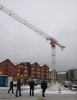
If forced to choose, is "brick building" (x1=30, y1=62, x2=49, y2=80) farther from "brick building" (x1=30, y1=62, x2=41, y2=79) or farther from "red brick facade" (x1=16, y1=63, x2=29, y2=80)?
"red brick facade" (x1=16, y1=63, x2=29, y2=80)

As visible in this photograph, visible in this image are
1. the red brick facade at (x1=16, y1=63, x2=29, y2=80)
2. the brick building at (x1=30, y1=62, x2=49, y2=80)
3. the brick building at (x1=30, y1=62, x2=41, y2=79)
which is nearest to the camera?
the red brick facade at (x1=16, y1=63, x2=29, y2=80)

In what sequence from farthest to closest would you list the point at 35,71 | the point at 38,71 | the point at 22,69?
the point at 38,71 → the point at 35,71 → the point at 22,69

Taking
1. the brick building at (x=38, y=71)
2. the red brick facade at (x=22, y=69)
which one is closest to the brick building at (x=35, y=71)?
the brick building at (x=38, y=71)

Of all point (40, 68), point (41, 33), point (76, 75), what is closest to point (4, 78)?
point (41, 33)

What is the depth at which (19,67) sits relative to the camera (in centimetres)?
9825

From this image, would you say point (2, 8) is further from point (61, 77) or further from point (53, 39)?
point (61, 77)

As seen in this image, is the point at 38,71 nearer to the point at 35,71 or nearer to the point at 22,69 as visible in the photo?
the point at 35,71

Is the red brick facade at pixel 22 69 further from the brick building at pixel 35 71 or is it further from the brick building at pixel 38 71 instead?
the brick building at pixel 38 71

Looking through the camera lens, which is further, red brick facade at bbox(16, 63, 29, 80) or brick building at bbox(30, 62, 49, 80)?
brick building at bbox(30, 62, 49, 80)

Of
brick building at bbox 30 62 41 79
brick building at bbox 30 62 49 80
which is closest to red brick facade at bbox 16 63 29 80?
brick building at bbox 30 62 41 79

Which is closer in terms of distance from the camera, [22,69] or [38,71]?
[22,69]

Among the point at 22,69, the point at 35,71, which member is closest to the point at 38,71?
the point at 35,71

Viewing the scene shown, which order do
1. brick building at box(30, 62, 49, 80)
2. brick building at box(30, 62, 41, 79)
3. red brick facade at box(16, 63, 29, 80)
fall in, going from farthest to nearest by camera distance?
brick building at box(30, 62, 49, 80)
brick building at box(30, 62, 41, 79)
red brick facade at box(16, 63, 29, 80)

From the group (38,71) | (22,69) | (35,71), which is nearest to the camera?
(22,69)
